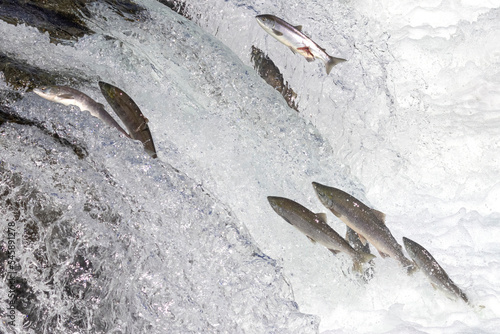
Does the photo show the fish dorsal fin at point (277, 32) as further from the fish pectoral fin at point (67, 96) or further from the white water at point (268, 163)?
the fish pectoral fin at point (67, 96)

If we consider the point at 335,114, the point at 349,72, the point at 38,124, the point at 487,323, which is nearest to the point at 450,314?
the point at 487,323

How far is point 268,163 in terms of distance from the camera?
3.05 metres

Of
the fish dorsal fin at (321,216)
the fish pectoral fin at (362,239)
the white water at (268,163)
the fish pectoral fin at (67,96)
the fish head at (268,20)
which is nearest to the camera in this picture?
the white water at (268,163)

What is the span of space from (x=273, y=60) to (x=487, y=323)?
7.14ft

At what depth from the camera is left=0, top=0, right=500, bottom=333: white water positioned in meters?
2.05

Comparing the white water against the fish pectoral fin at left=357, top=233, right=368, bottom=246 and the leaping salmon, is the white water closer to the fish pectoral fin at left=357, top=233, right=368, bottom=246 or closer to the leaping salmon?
the fish pectoral fin at left=357, top=233, right=368, bottom=246

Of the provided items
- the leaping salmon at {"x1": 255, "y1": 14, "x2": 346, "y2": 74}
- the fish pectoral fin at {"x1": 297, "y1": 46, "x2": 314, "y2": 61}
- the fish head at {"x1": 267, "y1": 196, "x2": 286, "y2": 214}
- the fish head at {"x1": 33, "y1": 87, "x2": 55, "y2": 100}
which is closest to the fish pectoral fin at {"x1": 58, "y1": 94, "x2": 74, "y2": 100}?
the fish head at {"x1": 33, "y1": 87, "x2": 55, "y2": 100}

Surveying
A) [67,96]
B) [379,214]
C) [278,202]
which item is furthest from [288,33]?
[67,96]

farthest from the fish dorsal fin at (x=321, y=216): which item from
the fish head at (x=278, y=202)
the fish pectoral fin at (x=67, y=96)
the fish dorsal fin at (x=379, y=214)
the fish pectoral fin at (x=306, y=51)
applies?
the fish pectoral fin at (x=67, y=96)

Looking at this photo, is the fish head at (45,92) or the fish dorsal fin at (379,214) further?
the fish dorsal fin at (379,214)

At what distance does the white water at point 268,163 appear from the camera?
205cm

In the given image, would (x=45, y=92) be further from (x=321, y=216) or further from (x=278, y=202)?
(x=321, y=216)

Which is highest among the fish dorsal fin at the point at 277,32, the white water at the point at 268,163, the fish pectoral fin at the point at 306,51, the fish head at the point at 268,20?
the fish head at the point at 268,20

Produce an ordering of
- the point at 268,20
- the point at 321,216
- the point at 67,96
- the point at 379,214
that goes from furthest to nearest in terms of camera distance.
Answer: the point at 268,20 < the point at 379,214 < the point at 321,216 < the point at 67,96
